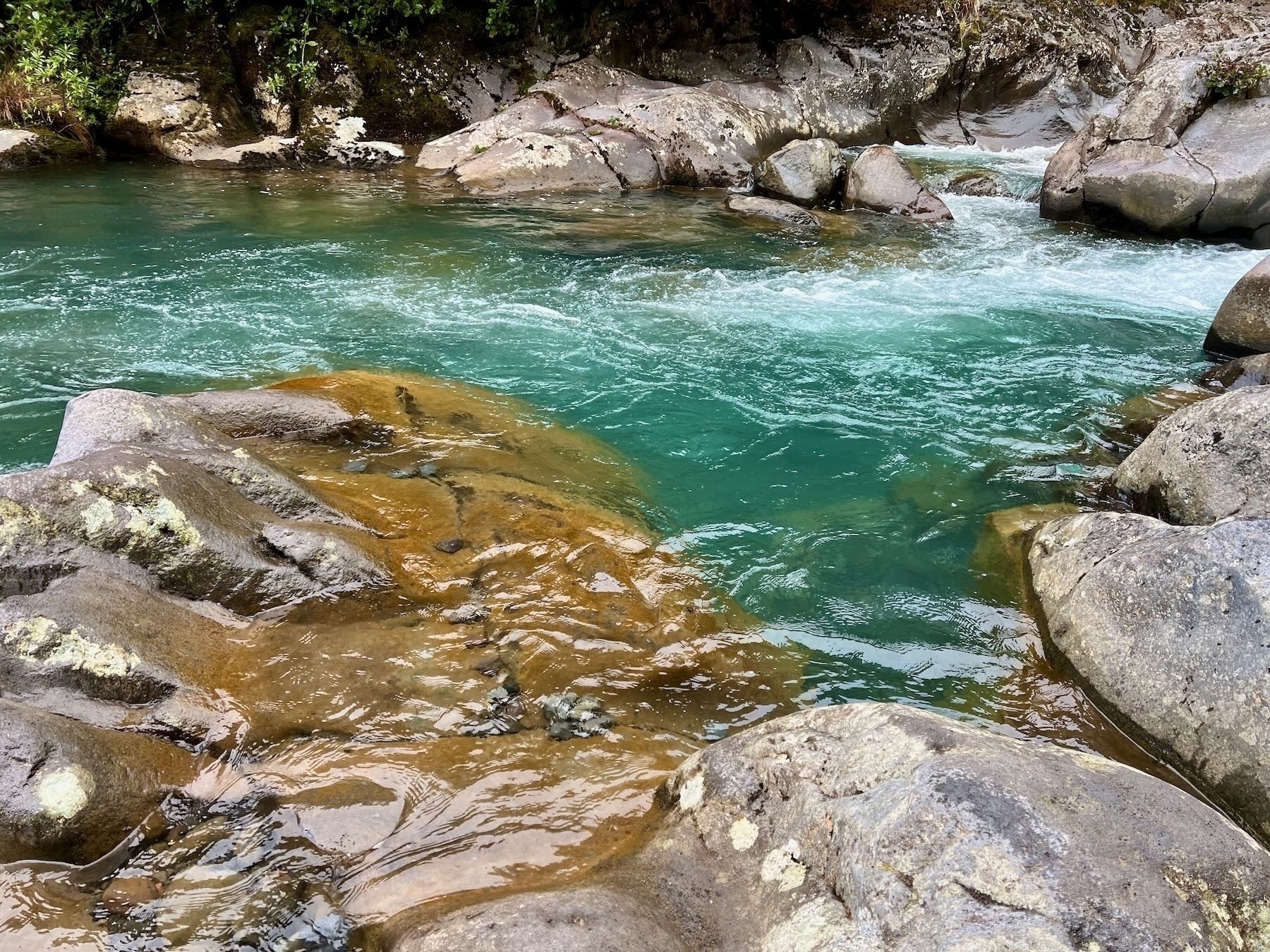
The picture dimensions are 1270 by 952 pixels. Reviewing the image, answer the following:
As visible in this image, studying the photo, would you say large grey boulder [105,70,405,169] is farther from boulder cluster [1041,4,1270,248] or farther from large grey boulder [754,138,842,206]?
boulder cluster [1041,4,1270,248]

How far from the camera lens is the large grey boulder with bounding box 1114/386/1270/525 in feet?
16.8

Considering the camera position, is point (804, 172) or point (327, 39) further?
point (327, 39)

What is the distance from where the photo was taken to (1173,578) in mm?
4113

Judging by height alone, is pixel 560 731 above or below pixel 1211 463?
below

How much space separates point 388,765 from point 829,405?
16.6 feet

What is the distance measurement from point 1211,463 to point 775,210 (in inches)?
363

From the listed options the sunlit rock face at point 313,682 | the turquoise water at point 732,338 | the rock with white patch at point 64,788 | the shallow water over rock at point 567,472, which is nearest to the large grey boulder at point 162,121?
the turquoise water at point 732,338

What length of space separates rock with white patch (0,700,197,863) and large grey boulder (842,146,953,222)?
12.8 metres

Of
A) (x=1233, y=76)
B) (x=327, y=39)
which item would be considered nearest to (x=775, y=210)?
(x=1233, y=76)

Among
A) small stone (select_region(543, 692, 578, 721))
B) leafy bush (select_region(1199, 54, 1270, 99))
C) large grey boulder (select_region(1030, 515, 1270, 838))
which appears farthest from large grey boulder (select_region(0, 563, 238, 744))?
leafy bush (select_region(1199, 54, 1270, 99))

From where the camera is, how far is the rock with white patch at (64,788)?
2.91 meters

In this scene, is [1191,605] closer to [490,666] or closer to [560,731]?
[560,731]

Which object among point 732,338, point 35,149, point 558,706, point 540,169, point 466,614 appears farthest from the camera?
point 540,169

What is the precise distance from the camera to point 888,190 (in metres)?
13.8
